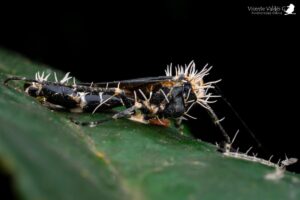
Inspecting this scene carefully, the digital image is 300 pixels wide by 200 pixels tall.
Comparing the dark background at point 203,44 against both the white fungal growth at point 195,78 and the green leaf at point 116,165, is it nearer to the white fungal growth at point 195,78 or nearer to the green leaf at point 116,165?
the white fungal growth at point 195,78

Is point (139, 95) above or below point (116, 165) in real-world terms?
above

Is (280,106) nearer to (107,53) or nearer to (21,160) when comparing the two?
(107,53)

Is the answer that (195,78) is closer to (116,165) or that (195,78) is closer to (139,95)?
(139,95)

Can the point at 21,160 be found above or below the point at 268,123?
above

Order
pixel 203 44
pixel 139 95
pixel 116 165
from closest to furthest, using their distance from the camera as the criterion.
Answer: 1. pixel 116 165
2. pixel 139 95
3. pixel 203 44

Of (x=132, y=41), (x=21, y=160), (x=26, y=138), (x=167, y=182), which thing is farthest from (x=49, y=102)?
(x=132, y=41)

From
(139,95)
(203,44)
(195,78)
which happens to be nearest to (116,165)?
(139,95)
